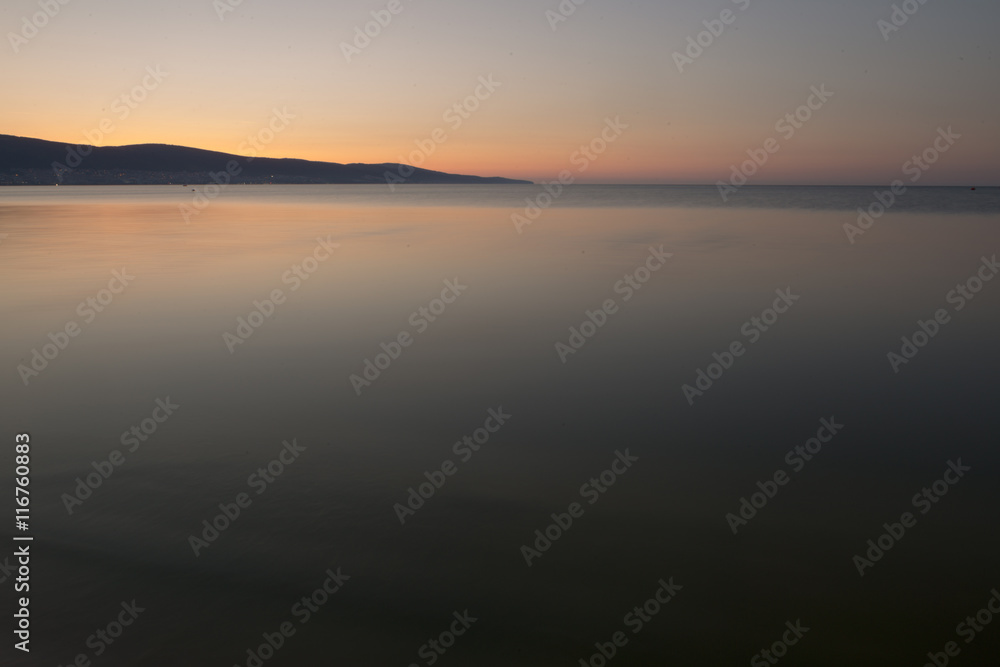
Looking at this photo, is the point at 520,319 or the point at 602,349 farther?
the point at 520,319

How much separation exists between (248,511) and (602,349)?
4.98 m

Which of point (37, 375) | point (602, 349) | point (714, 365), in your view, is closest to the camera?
point (37, 375)

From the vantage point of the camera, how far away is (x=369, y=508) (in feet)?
13.8

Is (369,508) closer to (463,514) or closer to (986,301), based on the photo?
(463,514)

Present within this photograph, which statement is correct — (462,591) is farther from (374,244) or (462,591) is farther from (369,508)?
(374,244)

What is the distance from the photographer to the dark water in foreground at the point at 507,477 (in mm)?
3191

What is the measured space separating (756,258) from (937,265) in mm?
4027

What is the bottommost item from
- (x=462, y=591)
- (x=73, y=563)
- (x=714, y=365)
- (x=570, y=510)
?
(x=73, y=563)

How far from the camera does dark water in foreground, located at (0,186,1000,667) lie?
3.19 m

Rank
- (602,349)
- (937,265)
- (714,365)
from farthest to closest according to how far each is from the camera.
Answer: (937,265) < (602,349) < (714,365)

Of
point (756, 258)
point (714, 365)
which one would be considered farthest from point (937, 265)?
point (714, 365)

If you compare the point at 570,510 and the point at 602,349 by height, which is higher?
the point at 602,349

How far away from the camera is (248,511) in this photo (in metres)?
4.16

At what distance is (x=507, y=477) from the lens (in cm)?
469
